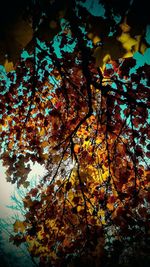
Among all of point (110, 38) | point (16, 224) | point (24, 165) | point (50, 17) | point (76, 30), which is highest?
point (76, 30)

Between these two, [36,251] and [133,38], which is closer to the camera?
[133,38]

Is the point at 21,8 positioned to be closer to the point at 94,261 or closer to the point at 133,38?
the point at 133,38

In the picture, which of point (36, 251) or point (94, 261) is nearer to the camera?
point (94, 261)

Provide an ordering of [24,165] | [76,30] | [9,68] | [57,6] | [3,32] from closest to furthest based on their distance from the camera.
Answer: [3,32] < [57,6] < [9,68] < [76,30] < [24,165]

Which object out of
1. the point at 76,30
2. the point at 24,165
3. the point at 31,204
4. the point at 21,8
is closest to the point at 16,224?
the point at 31,204

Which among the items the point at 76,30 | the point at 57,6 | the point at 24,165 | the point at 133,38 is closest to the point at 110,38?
the point at 133,38

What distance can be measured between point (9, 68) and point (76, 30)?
2.02 meters

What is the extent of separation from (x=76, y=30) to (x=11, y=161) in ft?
14.5

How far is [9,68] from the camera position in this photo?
1.98 metres

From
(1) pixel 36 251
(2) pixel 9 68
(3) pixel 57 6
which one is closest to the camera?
(3) pixel 57 6

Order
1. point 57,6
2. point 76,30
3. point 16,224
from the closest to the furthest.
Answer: point 57,6, point 76,30, point 16,224

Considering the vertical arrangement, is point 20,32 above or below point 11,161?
below

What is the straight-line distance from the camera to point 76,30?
3.51m

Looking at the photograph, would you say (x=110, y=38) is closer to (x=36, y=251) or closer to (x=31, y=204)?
(x=31, y=204)
